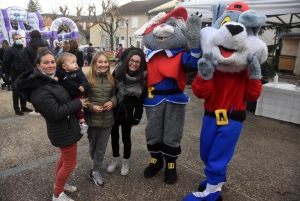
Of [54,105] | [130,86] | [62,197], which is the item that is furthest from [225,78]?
[62,197]

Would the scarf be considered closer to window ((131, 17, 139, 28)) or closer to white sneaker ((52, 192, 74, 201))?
white sneaker ((52, 192, 74, 201))

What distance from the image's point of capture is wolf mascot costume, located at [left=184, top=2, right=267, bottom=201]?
76.4 inches

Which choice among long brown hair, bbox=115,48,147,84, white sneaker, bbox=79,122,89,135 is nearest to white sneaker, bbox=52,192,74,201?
white sneaker, bbox=79,122,89,135

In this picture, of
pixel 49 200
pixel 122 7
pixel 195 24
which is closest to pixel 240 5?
pixel 195 24

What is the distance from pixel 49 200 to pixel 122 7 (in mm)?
36997

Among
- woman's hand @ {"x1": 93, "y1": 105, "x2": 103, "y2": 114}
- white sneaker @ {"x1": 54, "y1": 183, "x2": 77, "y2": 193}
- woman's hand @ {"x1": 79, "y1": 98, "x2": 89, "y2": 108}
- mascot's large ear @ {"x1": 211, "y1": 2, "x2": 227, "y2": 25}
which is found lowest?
white sneaker @ {"x1": 54, "y1": 183, "x2": 77, "y2": 193}

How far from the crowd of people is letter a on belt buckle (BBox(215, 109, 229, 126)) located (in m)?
0.82

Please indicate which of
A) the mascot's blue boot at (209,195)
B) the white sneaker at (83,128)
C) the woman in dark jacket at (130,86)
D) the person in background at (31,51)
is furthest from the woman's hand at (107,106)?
the person in background at (31,51)

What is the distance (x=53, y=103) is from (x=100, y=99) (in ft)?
1.81

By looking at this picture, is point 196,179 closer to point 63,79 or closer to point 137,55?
point 137,55

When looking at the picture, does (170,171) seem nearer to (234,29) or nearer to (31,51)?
(234,29)

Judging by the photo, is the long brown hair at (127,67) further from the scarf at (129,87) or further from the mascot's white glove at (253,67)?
the mascot's white glove at (253,67)

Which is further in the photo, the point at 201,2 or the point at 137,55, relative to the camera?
the point at 201,2

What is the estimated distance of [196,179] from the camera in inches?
111
